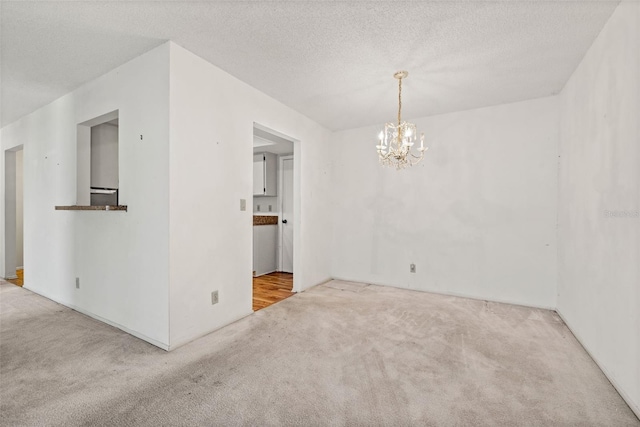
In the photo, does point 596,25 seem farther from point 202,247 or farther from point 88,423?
point 88,423

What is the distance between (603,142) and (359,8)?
198 centimetres

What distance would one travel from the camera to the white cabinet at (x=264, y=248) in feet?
16.6

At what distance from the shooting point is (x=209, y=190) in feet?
8.60

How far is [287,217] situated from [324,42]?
3.67m

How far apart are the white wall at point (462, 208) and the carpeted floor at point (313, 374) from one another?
74 centimetres

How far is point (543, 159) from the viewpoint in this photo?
3387mm

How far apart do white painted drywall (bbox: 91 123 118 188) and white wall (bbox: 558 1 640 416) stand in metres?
4.80

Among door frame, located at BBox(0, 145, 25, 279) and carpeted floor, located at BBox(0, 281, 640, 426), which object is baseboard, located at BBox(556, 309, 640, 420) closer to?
carpeted floor, located at BBox(0, 281, 640, 426)

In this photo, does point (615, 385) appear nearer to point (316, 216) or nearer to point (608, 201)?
point (608, 201)

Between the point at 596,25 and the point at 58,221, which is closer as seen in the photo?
the point at 596,25

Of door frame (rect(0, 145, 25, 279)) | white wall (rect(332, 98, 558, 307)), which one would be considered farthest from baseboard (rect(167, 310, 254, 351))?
door frame (rect(0, 145, 25, 279))

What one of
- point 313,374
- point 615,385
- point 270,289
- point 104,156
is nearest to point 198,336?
point 313,374

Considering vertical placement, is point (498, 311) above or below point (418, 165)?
below

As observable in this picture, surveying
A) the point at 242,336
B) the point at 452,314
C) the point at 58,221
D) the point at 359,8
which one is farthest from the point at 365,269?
the point at 58,221
